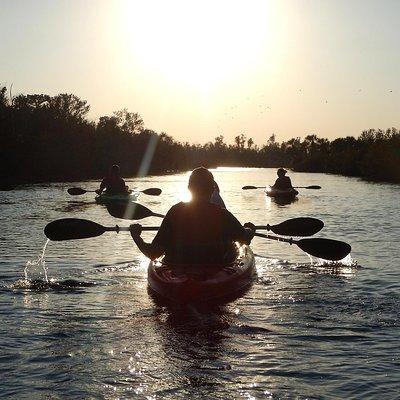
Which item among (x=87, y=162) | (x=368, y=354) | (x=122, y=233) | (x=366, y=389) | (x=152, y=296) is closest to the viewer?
(x=366, y=389)

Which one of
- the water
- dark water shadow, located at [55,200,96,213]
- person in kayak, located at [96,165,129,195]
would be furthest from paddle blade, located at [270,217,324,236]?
dark water shadow, located at [55,200,96,213]

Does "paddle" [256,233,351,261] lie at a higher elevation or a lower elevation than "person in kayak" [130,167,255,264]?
lower

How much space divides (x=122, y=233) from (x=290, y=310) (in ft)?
39.7

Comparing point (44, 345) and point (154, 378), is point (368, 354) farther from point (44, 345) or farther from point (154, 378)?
point (44, 345)

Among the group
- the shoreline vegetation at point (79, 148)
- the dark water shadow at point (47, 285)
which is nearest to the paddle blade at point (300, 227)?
the dark water shadow at point (47, 285)

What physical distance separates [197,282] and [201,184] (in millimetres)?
1445

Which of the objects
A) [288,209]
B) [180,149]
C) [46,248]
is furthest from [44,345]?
[180,149]

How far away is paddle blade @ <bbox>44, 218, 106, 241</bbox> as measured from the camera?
1277 centimetres

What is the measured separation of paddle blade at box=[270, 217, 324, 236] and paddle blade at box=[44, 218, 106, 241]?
3.47 metres

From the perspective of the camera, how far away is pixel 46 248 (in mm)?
17641

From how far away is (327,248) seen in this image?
12734 mm

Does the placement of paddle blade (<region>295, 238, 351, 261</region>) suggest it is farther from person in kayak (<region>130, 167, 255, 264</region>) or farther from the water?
person in kayak (<region>130, 167, 255, 264</region>)

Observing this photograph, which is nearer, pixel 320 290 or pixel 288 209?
pixel 320 290

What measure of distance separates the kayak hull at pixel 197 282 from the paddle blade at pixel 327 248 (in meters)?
1.69
